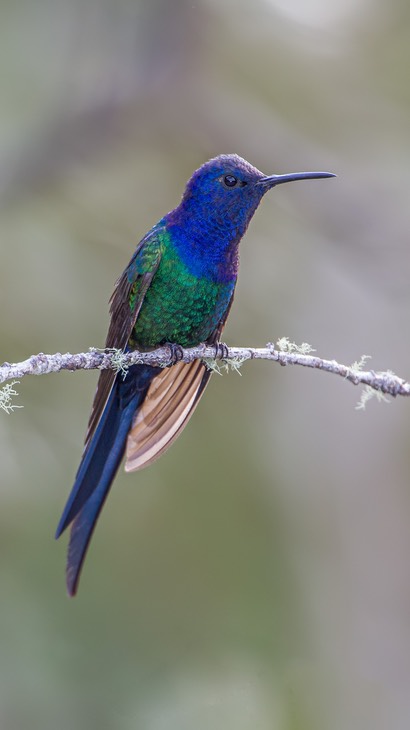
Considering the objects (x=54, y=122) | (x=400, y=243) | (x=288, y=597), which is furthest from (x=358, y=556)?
(x=54, y=122)

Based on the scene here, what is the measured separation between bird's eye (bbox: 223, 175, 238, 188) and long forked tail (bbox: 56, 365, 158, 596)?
2.38ft

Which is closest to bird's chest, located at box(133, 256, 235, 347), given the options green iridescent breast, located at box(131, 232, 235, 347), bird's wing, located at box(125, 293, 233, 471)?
green iridescent breast, located at box(131, 232, 235, 347)

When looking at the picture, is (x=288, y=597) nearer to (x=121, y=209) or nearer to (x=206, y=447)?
(x=206, y=447)

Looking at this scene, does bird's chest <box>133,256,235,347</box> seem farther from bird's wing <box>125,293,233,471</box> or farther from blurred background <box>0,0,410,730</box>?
blurred background <box>0,0,410,730</box>

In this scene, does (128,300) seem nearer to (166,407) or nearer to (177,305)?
(177,305)

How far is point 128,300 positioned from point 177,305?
182 mm

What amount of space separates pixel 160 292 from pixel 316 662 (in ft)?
10.4

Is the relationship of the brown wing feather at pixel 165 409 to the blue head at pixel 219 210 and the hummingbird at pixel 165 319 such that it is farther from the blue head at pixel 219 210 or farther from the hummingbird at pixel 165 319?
the blue head at pixel 219 210

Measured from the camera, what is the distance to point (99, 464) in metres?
3.44

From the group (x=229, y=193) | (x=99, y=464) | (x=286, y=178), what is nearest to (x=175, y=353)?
(x=99, y=464)

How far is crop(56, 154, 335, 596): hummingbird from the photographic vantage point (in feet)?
10.9

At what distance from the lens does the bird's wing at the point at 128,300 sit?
323cm

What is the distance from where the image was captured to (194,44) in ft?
20.3

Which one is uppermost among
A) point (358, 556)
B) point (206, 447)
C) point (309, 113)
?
point (309, 113)
